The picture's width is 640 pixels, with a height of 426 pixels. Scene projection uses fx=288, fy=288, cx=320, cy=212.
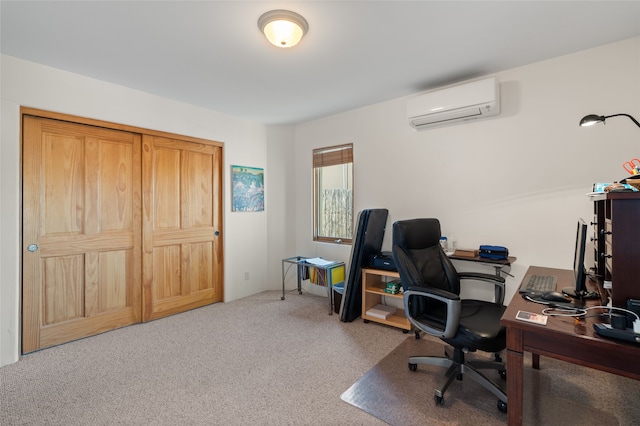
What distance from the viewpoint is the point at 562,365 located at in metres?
2.27

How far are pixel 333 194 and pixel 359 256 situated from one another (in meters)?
1.21

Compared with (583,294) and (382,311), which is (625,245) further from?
(382,311)

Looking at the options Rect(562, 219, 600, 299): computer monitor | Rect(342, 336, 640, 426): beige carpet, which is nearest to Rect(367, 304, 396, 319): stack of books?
Rect(342, 336, 640, 426): beige carpet

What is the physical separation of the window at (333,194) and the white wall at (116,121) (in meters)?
0.61

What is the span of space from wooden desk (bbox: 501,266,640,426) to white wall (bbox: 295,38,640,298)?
1.28 m

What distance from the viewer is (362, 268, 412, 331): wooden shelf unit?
119 inches

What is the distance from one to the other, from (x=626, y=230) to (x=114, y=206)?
3.94 m

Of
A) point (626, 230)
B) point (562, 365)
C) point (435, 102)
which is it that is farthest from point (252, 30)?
point (562, 365)

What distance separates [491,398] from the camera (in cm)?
191

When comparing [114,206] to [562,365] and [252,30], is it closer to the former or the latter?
[252,30]

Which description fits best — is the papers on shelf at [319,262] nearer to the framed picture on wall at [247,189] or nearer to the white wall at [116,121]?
the white wall at [116,121]

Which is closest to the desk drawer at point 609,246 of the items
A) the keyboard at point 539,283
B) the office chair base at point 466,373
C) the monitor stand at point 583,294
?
the monitor stand at point 583,294

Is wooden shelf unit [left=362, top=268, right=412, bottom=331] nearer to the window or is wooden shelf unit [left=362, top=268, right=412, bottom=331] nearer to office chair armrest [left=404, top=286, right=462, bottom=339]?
the window

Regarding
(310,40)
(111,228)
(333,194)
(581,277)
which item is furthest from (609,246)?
(111,228)
